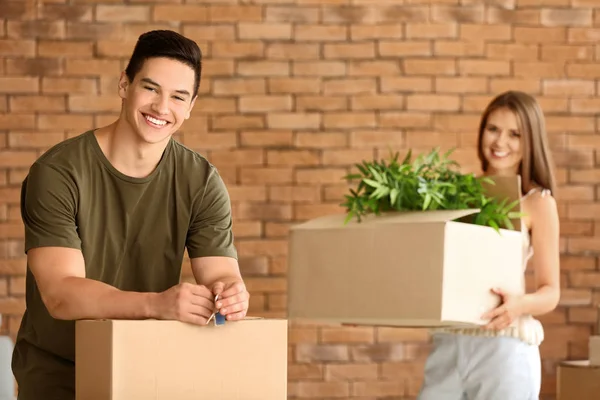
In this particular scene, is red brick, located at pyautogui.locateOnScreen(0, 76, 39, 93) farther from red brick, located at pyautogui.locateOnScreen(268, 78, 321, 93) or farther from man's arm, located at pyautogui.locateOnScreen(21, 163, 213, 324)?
man's arm, located at pyautogui.locateOnScreen(21, 163, 213, 324)

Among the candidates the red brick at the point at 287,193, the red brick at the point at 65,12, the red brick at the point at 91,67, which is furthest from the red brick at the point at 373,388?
the red brick at the point at 65,12

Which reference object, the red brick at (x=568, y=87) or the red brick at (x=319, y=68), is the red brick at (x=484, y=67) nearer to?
the red brick at (x=568, y=87)

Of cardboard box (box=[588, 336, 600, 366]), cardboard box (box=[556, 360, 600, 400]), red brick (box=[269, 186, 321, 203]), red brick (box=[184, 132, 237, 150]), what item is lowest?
cardboard box (box=[556, 360, 600, 400])

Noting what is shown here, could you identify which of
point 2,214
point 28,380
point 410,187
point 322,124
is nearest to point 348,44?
point 322,124

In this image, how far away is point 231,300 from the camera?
184 cm

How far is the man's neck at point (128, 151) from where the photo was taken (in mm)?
2018

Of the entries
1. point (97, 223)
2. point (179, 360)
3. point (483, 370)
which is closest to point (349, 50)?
point (483, 370)

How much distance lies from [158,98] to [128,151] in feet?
0.41

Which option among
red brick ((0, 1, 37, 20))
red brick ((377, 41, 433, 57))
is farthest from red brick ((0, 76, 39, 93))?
red brick ((377, 41, 433, 57))

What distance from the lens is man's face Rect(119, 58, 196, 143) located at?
6.68 feet

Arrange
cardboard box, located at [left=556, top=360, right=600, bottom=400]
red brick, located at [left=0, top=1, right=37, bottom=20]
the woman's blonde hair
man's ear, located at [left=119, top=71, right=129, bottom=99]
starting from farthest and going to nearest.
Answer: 1. red brick, located at [left=0, top=1, right=37, bottom=20]
2. cardboard box, located at [left=556, top=360, right=600, bottom=400]
3. the woman's blonde hair
4. man's ear, located at [left=119, top=71, right=129, bottom=99]

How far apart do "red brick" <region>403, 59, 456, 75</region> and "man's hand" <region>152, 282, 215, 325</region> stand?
95.0 inches

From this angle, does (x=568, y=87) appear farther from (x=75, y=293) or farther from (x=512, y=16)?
(x=75, y=293)

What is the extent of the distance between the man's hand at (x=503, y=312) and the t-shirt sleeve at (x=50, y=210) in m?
1.07
